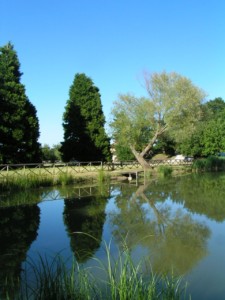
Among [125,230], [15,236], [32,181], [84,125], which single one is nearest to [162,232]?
[125,230]

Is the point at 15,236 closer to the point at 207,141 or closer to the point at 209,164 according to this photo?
the point at 209,164

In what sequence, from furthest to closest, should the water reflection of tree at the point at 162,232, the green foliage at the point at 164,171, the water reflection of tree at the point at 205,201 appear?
the green foliage at the point at 164,171 → the water reflection of tree at the point at 205,201 → the water reflection of tree at the point at 162,232

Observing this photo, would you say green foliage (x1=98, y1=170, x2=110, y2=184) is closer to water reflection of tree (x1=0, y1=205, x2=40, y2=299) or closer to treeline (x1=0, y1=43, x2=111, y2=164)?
treeline (x1=0, y1=43, x2=111, y2=164)

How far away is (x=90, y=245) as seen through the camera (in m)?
7.46

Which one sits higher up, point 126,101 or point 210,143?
point 126,101

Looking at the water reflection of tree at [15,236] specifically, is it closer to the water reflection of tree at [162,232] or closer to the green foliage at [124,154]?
the water reflection of tree at [162,232]

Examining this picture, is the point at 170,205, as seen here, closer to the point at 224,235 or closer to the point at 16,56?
the point at 224,235

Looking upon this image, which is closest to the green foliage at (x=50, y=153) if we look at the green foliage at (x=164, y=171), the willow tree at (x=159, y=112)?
the willow tree at (x=159, y=112)

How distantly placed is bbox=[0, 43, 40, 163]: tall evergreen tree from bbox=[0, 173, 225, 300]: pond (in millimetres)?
9294

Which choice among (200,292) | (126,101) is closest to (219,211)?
(200,292)

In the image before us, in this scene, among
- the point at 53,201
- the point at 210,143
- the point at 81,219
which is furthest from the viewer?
the point at 210,143

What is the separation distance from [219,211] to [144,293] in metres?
9.08

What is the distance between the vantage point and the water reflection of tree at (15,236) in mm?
5792

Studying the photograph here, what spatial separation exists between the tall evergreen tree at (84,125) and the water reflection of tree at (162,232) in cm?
1692
